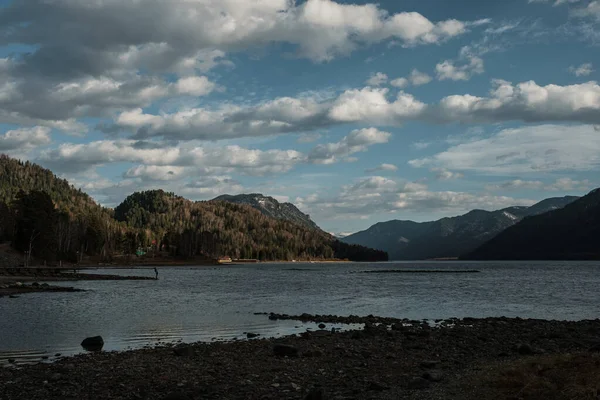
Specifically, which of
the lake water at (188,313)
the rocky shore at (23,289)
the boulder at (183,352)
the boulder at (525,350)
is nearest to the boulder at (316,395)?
the boulder at (183,352)

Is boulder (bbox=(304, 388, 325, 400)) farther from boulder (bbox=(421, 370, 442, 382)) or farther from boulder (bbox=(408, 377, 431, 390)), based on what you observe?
boulder (bbox=(421, 370, 442, 382))

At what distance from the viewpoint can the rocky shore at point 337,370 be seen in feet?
67.1

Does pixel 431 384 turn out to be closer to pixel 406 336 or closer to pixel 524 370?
pixel 524 370

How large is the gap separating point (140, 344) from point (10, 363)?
30.5 feet

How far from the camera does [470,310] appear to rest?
208 ft

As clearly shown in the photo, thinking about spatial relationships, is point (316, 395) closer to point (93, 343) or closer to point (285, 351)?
point (285, 351)

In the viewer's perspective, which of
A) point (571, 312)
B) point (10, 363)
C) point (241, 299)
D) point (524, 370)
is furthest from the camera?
point (241, 299)

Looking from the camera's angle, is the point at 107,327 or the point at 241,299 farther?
the point at 241,299

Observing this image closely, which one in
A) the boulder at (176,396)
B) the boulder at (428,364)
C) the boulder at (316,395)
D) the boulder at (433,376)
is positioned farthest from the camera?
the boulder at (428,364)

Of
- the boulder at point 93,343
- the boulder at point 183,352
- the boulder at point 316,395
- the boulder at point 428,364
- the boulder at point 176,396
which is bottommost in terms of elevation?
the boulder at point 93,343

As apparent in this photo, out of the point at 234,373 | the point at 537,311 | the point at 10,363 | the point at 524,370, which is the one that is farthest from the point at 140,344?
the point at 537,311

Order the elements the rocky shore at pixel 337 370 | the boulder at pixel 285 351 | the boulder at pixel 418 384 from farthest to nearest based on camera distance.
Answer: the boulder at pixel 285 351 → the boulder at pixel 418 384 → the rocky shore at pixel 337 370

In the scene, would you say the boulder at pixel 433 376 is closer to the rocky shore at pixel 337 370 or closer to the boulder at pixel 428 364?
the rocky shore at pixel 337 370

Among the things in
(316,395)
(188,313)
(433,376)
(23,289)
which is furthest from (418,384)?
(23,289)
